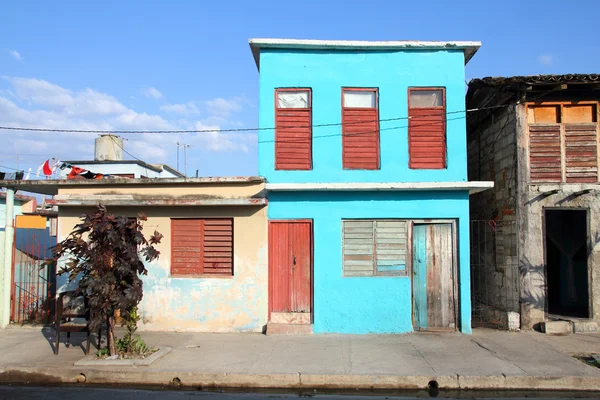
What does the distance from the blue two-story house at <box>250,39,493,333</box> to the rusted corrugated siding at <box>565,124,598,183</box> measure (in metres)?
2.23

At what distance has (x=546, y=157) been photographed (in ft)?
33.6

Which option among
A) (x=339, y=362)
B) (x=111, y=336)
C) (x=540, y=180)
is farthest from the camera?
(x=540, y=180)

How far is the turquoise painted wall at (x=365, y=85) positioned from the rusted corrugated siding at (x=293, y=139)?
14 centimetres

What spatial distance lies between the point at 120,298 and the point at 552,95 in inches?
399

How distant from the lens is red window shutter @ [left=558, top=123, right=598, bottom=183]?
10.2m

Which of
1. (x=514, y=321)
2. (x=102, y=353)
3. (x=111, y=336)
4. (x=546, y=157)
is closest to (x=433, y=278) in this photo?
(x=514, y=321)

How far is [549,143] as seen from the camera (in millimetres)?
10250

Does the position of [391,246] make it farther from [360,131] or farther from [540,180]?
[540,180]

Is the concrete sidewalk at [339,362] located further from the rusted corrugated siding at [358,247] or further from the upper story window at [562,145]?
the upper story window at [562,145]

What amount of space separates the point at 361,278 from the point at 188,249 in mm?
3938

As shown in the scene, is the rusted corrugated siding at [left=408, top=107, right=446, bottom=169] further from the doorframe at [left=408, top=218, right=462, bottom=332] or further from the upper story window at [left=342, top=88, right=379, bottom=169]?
the doorframe at [left=408, top=218, right=462, bottom=332]

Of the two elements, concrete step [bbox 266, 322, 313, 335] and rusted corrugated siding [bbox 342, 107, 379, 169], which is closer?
concrete step [bbox 266, 322, 313, 335]

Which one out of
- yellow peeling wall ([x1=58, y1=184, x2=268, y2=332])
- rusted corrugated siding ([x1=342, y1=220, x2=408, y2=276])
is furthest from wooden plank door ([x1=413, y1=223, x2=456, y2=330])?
yellow peeling wall ([x1=58, y1=184, x2=268, y2=332])

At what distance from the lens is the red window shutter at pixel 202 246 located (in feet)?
33.5
